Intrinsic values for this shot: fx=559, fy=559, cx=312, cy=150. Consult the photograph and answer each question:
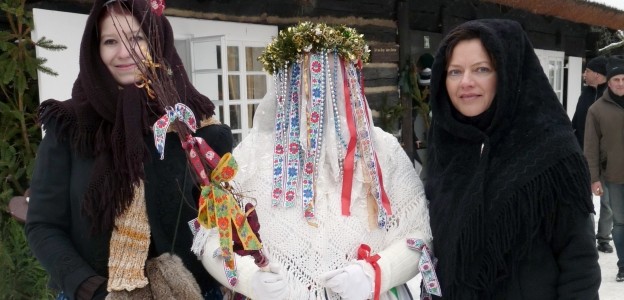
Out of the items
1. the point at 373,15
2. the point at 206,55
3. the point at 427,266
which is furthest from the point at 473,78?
the point at 373,15

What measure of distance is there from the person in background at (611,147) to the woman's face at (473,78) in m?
2.93

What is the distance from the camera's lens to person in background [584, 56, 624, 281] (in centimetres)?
428

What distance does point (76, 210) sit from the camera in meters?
1.77

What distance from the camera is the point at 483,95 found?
1775mm

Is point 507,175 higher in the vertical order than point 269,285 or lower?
higher

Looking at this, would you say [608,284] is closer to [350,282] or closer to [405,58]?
[405,58]

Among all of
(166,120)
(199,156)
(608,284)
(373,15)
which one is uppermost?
(373,15)

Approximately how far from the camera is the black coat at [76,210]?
67.4 inches

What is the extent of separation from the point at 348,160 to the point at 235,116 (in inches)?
113

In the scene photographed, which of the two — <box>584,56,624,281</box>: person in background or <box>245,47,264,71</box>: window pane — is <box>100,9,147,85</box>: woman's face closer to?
<box>245,47,264,71</box>: window pane

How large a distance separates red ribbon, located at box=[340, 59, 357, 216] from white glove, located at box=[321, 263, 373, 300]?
213 mm

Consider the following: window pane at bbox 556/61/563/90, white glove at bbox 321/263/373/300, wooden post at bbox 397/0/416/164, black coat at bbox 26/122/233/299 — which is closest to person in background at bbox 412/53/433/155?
wooden post at bbox 397/0/416/164

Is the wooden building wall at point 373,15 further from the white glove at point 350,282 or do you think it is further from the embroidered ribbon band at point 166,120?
the white glove at point 350,282

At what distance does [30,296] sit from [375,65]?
12.8 feet
